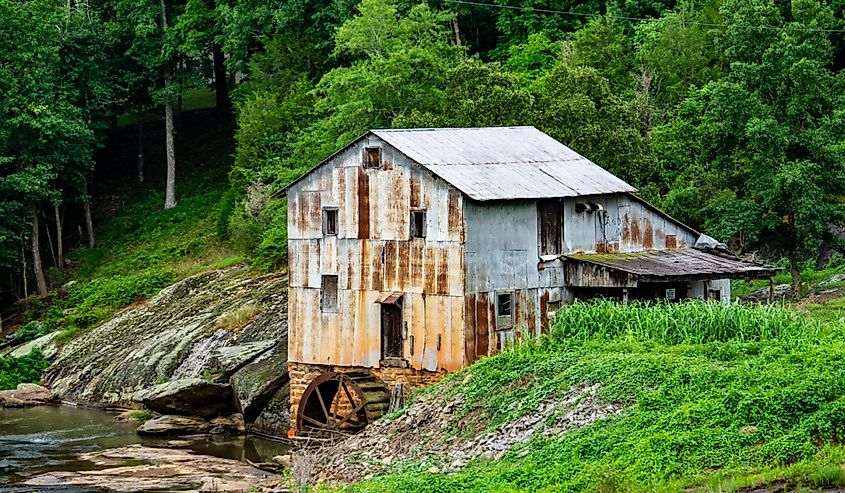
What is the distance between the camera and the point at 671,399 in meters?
24.6

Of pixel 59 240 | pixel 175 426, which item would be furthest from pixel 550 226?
pixel 59 240

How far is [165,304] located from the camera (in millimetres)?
52875

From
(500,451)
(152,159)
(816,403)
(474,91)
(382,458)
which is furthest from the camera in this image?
(152,159)

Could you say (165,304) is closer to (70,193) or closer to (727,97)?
(70,193)

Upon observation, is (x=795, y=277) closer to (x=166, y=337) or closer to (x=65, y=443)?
(x=166, y=337)

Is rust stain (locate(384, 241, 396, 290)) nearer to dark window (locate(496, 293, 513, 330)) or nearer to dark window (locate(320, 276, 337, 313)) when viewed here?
dark window (locate(320, 276, 337, 313))

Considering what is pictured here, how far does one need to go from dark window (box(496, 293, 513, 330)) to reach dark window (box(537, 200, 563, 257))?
1695 millimetres

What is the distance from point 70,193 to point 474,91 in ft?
92.8

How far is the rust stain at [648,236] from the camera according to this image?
38.6m

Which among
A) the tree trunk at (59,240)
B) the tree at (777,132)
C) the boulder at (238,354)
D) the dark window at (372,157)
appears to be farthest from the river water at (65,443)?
the tree trunk at (59,240)

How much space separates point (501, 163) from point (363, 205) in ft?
12.9

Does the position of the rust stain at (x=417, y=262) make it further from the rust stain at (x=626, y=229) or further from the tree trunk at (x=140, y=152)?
the tree trunk at (x=140, y=152)

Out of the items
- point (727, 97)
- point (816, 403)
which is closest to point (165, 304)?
point (727, 97)

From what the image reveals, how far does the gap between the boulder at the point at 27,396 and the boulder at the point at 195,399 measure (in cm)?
725
